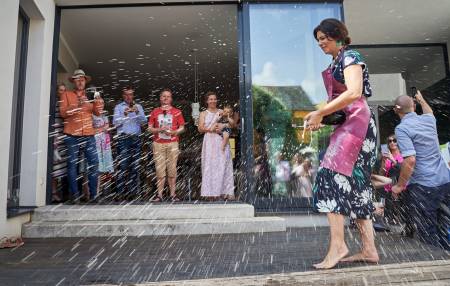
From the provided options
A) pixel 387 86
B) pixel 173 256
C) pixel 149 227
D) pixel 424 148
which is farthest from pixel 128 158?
pixel 387 86

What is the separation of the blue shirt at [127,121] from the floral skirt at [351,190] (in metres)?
4.88

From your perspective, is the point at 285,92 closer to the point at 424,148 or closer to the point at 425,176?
the point at 424,148

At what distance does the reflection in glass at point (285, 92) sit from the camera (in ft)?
21.6

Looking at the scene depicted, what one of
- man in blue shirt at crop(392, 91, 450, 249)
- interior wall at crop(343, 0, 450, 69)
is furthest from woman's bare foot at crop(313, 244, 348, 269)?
interior wall at crop(343, 0, 450, 69)

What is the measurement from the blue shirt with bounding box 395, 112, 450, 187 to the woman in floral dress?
1516 millimetres

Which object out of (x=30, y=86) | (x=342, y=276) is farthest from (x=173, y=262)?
(x=30, y=86)

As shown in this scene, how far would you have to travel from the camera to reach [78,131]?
252 inches

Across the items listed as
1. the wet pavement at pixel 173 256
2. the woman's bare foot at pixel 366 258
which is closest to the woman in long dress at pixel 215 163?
the wet pavement at pixel 173 256

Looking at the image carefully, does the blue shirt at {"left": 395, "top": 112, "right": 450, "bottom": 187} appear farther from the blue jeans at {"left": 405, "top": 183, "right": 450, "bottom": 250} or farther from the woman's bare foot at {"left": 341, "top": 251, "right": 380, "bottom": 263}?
the woman's bare foot at {"left": 341, "top": 251, "right": 380, "bottom": 263}

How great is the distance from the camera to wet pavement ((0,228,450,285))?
116 inches

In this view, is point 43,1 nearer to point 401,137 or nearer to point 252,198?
point 252,198

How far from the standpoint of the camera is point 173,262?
3477 mm

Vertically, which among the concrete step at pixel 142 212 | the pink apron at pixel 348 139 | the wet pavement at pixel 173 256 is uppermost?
the pink apron at pixel 348 139

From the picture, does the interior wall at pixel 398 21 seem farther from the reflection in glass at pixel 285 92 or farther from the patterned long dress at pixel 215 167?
the patterned long dress at pixel 215 167
